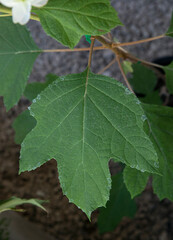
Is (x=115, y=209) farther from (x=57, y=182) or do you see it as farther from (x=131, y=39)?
(x=131, y=39)

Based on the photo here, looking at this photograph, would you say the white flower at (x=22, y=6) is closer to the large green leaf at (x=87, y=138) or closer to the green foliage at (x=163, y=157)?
the large green leaf at (x=87, y=138)

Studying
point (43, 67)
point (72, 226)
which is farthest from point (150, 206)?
point (43, 67)

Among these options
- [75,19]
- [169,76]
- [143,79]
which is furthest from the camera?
[143,79]

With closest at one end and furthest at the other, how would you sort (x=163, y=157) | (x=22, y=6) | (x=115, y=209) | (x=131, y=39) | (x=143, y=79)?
(x=22, y=6) < (x=163, y=157) < (x=143, y=79) < (x=115, y=209) < (x=131, y=39)

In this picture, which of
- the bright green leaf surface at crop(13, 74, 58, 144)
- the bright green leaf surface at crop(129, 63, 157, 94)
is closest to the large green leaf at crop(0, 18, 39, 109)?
the bright green leaf surface at crop(13, 74, 58, 144)

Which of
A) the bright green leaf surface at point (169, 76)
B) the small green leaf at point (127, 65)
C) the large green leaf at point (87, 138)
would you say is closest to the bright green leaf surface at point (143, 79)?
the small green leaf at point (127, 65)

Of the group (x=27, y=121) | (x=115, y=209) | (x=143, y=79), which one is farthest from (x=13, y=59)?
(x=115, y=209)
